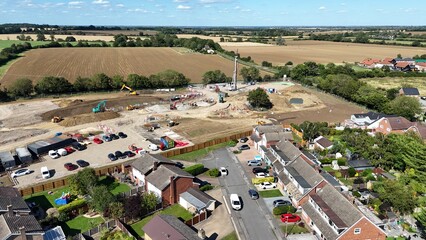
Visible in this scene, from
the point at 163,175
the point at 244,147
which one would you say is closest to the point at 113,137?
the point at 244,147

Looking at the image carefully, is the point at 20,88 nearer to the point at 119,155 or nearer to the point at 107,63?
the point at 119,155

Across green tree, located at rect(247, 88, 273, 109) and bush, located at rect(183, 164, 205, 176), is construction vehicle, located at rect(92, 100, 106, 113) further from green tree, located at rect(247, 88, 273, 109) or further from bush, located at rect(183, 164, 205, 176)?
bush, located at rect(183, 164, 205, 176)

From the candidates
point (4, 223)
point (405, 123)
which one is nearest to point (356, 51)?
point (405, 123)

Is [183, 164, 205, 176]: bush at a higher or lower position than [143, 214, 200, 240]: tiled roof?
lower

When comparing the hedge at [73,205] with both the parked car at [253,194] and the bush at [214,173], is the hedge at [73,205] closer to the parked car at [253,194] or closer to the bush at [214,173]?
the bush at [214,173]

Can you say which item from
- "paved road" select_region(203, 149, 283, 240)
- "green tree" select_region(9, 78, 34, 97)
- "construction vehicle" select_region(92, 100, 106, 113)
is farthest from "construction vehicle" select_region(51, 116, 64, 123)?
"paved road" select_region(203, 149, 283, 240)
